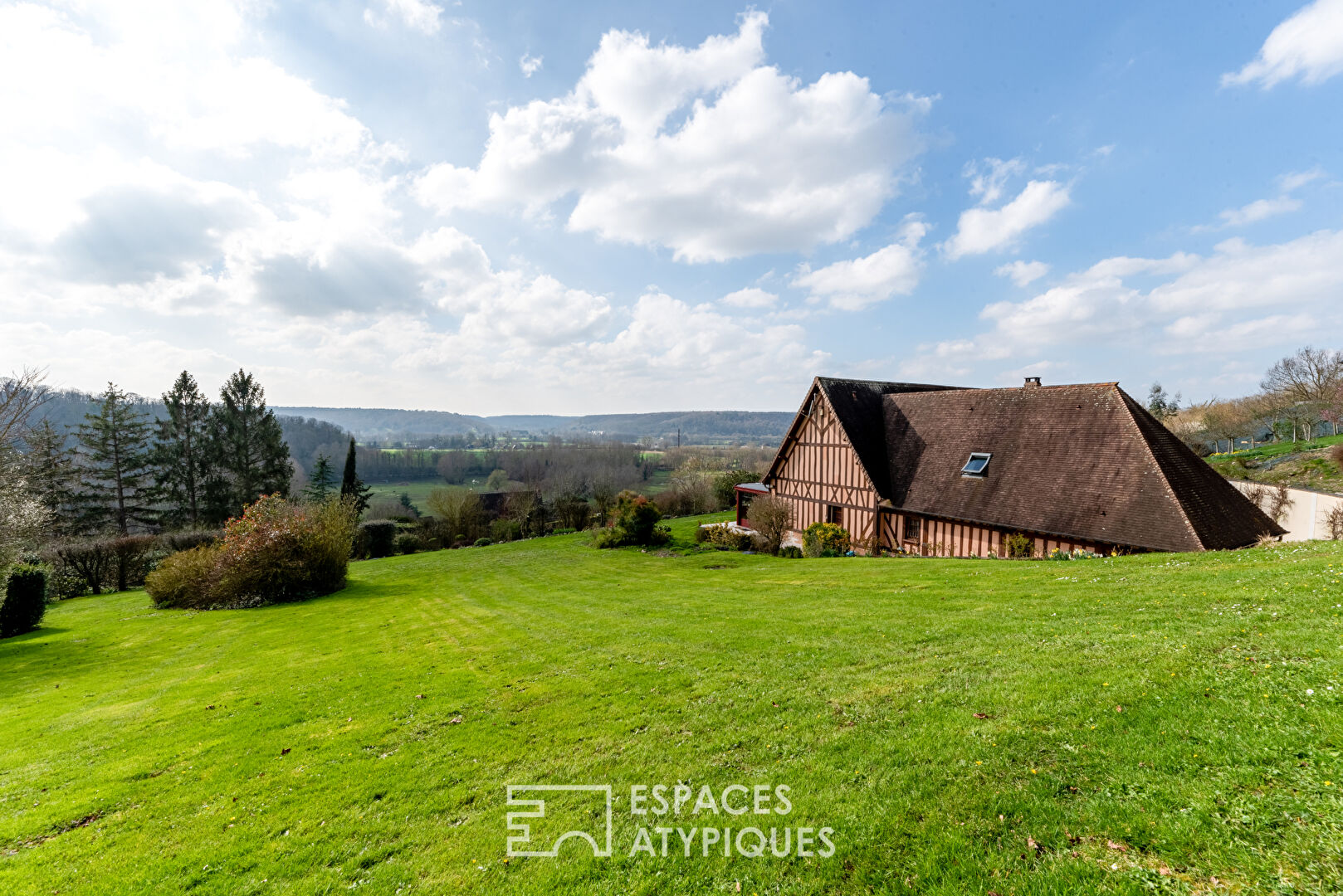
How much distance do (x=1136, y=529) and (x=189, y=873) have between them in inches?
702

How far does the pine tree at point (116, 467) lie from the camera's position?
29.5m

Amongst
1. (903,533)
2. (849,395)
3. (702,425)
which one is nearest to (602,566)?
(903,533)

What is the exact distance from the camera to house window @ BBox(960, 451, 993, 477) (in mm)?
17141

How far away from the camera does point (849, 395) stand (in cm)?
2289

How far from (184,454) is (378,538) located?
15559 millimetres

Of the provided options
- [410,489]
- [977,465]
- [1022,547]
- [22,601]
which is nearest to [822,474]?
[977,465]

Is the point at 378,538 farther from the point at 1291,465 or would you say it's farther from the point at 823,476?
the point at 1291,465

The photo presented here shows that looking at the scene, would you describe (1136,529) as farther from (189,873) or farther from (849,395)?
(189,873)

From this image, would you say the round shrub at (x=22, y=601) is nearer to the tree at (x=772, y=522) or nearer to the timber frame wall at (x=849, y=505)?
the tree at (x=772, y=522)

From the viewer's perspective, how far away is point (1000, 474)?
1658cm

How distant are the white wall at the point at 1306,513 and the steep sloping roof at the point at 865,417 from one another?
496 inches

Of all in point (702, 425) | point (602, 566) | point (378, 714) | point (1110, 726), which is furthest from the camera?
point (702, 425)

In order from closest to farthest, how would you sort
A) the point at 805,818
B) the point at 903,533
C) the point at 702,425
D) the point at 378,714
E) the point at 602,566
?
the point at 805,818
the point at 378,714
the point at 903,533
the point at 602,566
the point at 702,425

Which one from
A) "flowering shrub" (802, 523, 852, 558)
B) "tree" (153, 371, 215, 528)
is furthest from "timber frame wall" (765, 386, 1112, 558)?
"tree" (153, 371, 215, 528)
